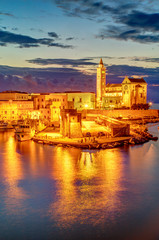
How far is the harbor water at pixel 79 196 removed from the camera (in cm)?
872

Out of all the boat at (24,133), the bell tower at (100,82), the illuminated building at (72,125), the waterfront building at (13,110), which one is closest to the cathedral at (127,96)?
the bell tower at (100,82)

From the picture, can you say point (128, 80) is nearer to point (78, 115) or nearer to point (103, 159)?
point (78, 115)

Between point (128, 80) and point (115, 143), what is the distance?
96.4 ft

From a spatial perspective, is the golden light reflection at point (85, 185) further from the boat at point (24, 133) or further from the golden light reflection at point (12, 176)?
the boat at point (24, 133)

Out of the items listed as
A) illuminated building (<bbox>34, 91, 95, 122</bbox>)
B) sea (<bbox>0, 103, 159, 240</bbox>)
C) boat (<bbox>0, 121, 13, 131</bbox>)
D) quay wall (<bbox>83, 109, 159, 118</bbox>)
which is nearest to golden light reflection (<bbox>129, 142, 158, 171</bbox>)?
sea (<bbox>0, 103, 159, 240</bbox>)

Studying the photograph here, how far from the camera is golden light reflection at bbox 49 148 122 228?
9.62m

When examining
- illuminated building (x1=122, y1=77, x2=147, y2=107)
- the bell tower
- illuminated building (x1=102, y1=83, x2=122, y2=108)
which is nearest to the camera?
illuminated building (x1=122, y1=77, x2=147, y2=107)

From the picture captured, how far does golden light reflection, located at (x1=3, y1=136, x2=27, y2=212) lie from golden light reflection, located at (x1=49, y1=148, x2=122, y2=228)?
152 centimetres

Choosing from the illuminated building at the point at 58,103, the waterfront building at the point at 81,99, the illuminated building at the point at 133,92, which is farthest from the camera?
the illuminated building at the point at 133,92

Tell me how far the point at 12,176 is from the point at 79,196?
4288mm

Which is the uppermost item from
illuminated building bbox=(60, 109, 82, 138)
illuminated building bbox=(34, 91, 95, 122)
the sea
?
illuminated building bbox=(34, 91, 95, 122)

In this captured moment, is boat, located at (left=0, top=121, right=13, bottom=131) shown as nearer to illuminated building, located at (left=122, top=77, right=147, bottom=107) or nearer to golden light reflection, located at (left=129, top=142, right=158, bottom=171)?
golden light reflection, located at (left=129, top=142, right=158, bottom=171)

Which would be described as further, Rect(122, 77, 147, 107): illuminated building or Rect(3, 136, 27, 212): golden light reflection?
Rect(122, 77, 147, 107): illuminated building

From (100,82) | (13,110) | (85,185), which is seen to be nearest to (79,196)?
(85,185)
